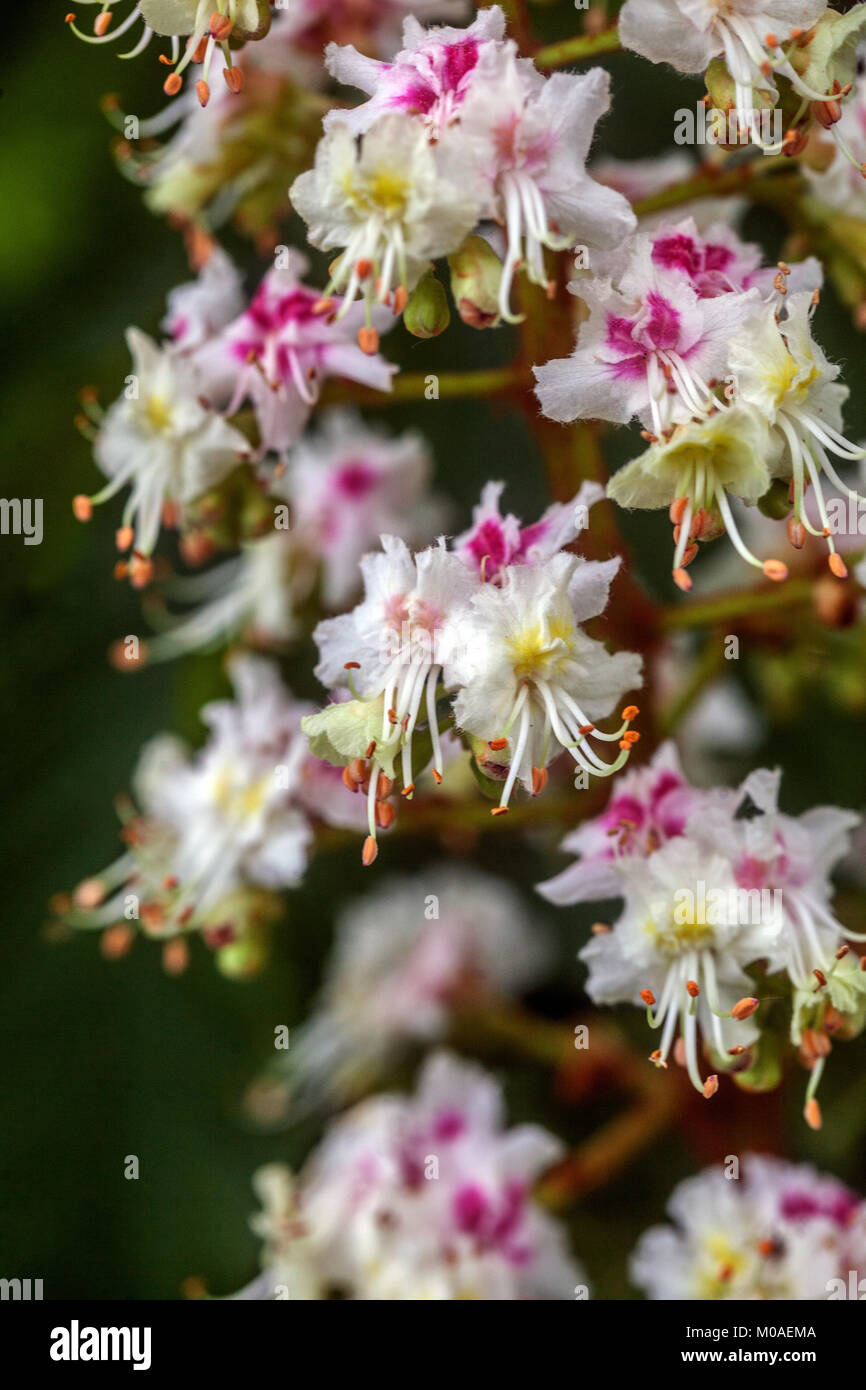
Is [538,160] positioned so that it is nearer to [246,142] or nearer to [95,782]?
[246,142]

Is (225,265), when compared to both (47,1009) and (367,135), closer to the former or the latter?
(367,135)

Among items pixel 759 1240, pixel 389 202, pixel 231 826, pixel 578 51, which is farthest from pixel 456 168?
pixel 759 1240

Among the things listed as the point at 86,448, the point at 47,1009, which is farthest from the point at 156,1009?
the point at 86,448

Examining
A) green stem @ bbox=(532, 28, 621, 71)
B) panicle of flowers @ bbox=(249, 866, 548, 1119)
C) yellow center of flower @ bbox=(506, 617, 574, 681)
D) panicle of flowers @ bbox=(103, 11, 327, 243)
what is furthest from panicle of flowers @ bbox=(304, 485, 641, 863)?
panicle of flowers @ bbox=(249, 866, 548, 1119)

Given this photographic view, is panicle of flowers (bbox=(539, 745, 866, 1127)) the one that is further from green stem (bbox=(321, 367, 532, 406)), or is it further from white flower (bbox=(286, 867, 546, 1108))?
white flower (bbox=(286, 867, 546, 1108))

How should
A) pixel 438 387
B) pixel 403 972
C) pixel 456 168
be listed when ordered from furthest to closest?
pixel 403 972
pixel 438 387
pixel 456 168
